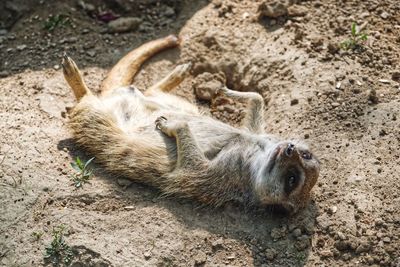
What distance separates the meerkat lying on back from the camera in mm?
3998

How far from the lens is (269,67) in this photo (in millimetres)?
5043

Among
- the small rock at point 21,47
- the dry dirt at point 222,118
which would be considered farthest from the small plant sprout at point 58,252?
the small rock at point 21,47

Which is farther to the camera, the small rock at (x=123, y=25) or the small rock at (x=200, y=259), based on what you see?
the small rock at (x=123, y=25)

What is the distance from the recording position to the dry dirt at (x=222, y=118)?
383 cm

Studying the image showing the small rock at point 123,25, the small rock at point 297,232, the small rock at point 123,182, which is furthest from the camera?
the small rock at point 123,25

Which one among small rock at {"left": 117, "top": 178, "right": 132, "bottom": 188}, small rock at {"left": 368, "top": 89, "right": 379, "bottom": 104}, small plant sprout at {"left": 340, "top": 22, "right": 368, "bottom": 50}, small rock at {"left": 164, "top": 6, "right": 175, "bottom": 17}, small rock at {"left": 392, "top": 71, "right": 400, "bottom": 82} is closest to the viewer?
small rock at {"left": 117, "top": 178, "right": 132, "bottom": 188}

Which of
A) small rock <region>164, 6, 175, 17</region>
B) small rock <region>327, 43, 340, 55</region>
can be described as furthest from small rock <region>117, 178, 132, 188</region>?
small rock <region>164, 6, 175, 17</region>

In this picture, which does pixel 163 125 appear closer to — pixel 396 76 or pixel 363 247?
pixel 363 247

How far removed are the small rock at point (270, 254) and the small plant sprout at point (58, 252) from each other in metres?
1.10

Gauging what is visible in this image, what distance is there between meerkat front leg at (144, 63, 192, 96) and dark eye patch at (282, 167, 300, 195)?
1357 millimetres

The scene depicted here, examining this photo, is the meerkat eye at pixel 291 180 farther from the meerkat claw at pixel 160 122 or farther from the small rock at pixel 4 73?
the small rock at pixel 4 73

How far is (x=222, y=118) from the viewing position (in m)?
5.07

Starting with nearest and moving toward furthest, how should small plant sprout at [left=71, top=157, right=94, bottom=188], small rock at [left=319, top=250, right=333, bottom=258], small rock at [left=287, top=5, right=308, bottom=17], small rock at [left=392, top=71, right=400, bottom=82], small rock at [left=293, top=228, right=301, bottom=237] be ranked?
small rock at [left=319, top=250, right=333, bottom=258], small rock at [left=293, top=228, right=301, bottom=237], small plant sprout at [left=71, top=157, right=94, bottom=188], small rock at [left=392, top=71, right=400, bottom=82], small rock at [left=287, top=5, right=308, bottom=17]

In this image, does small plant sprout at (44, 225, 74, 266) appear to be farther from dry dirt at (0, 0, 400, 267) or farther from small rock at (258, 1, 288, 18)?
small rock at (258, 1, 288, 18)
